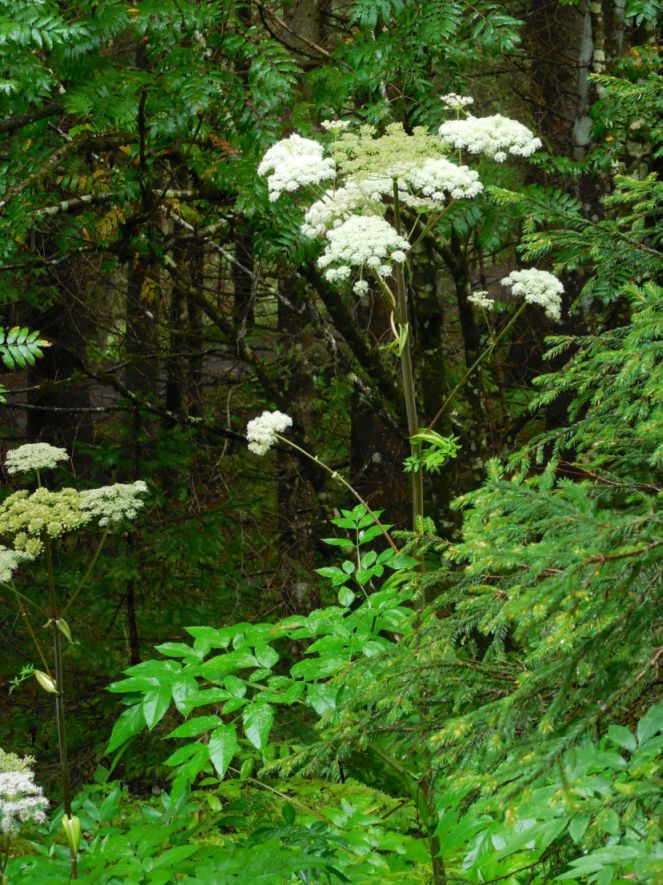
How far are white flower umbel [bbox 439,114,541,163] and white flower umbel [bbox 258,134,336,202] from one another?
408 mm

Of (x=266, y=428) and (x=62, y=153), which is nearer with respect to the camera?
(x=266, y=428)

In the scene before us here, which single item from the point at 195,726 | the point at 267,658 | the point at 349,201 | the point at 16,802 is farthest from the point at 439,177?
the point at 16,802

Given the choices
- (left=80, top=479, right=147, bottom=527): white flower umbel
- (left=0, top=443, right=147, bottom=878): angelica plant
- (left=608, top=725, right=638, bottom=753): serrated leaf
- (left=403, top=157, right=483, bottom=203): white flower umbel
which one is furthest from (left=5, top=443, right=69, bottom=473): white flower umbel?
(left=608, top=725, right=638, bottom=753): serrated leaf

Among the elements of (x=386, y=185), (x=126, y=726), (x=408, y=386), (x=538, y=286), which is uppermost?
(x=386, y=185)

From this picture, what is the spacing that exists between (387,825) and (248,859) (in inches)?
44.8

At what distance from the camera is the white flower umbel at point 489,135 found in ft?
9.67

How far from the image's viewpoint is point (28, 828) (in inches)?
138

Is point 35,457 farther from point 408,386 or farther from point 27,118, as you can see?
point 27,118

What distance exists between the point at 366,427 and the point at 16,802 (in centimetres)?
483

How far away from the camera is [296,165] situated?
2.82 metres

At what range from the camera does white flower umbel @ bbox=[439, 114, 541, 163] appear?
2.95m

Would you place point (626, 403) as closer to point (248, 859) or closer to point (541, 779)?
point (541, 779)

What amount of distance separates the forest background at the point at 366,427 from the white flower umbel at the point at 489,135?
0.17m

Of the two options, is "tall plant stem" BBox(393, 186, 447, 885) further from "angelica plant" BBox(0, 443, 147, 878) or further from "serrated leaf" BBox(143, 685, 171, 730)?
"angelica plant" BBox(0, 443, 147, 878)
